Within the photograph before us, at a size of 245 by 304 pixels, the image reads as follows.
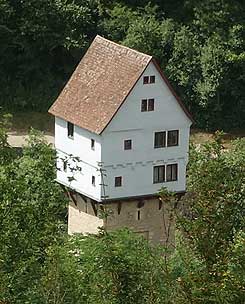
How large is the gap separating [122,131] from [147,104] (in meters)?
1.04

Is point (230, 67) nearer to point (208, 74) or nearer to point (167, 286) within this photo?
point (208, 74)

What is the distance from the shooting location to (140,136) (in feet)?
144

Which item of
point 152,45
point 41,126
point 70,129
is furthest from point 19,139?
point 70,129

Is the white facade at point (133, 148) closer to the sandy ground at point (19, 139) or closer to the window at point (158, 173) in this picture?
the window at point (158, 173)

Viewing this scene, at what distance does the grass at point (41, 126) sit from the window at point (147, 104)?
Result: 12.6 m

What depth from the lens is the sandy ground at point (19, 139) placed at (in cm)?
5371

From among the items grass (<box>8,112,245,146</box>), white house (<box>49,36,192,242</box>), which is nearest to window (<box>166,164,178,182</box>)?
white house (<box>49,36,192,242</box>)

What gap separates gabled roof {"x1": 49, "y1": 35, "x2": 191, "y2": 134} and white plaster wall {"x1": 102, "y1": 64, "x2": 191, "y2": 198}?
0.26 metres

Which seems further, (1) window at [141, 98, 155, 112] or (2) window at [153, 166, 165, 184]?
(2) window at [153, 166, 165, 184]

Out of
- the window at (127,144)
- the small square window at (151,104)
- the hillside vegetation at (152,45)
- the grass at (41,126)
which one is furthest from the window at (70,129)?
the hillside vegetation at (152,45)

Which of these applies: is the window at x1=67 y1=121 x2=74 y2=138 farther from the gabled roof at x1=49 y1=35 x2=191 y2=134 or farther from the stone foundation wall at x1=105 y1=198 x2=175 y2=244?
the stone foundation wall at x1=105 y1=198 x2=175 y2=244

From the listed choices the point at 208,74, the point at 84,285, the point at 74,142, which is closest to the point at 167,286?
the point at 84,285

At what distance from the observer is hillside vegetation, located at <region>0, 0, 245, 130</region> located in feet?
190

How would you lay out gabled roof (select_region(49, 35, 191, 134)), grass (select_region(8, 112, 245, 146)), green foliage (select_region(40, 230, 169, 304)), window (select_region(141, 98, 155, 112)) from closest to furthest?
1. green foliage (select_region(40, 230, 169, 304))
2. window (select_region(141, 98, 155, 112))
3. gabled roof (select_region(49, 35, 191, 134))
4. grass (select_region(8, 112, 245, 146))
